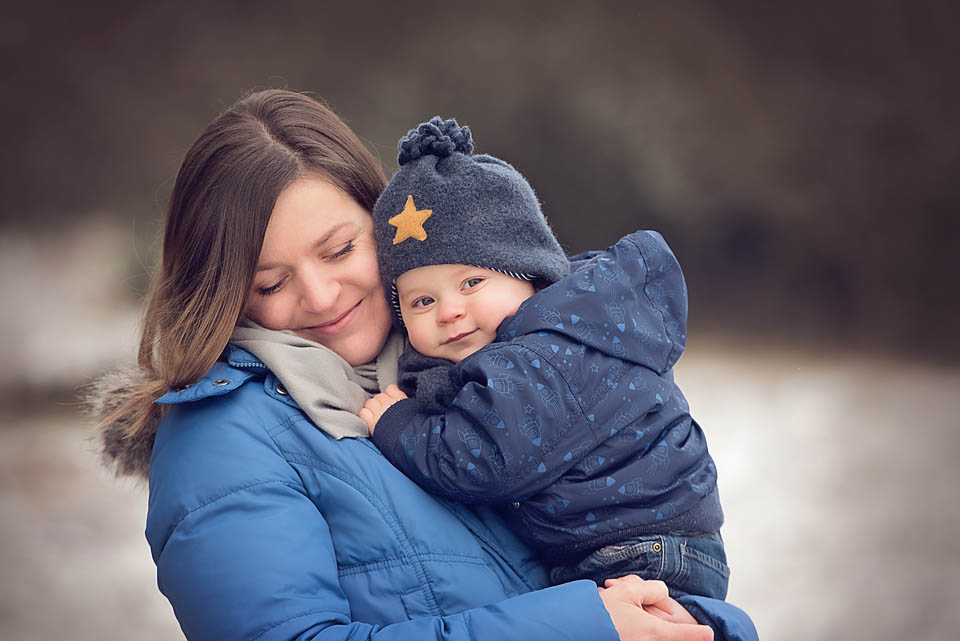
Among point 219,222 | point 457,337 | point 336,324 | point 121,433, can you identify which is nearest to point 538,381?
point 457,337

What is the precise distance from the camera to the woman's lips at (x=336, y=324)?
1.56 meters

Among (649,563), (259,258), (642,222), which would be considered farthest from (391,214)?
(642,222)

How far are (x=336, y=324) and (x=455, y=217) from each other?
29 cm

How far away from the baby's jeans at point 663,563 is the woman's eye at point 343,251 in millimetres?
633

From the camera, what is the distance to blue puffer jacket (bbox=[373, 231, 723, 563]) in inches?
51.4

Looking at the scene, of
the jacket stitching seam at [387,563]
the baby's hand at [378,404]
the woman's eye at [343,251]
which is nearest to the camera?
the jacket stitching seam at [387,563]

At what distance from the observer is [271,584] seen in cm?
122

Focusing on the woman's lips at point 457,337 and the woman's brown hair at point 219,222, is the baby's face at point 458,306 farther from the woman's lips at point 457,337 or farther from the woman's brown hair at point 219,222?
the woman's brown hair at point 219,222

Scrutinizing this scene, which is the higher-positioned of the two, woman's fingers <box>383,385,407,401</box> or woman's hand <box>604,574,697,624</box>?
woman's fingers <box>383,385,407,401</box>

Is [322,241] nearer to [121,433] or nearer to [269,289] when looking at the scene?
[269,289]

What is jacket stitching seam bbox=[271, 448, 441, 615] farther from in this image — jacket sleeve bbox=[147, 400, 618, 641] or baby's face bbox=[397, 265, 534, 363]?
baby's face bbox=[397, 265, 534, 363]

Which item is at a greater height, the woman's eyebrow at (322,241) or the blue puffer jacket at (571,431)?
the woman's eyebrow at (322,241)

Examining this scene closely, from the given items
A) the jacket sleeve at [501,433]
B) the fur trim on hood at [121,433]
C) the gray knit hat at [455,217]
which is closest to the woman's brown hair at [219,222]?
the fur trim on hood at [121,433]

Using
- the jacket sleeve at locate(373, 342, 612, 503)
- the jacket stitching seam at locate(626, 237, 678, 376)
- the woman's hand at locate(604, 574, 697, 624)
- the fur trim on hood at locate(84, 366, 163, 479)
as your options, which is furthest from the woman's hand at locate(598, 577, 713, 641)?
the fur trim on hood at locate(84, 366, 163, 479)
